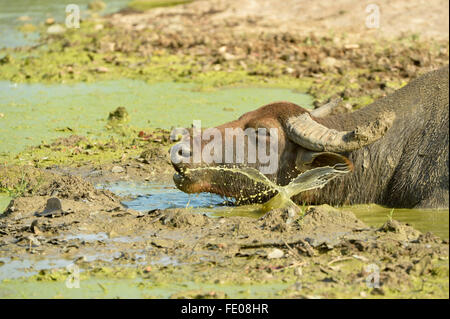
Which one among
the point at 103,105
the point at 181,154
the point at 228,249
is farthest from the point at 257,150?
the point at 103,105

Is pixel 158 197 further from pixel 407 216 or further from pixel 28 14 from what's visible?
pixel 28 14

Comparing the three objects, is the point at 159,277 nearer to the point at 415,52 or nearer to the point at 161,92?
the point at 161,92

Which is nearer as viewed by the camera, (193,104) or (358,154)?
(358,154)

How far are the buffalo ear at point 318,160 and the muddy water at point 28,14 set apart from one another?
12310 mm

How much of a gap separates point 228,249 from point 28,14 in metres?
18.0

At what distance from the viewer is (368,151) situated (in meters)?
6.62

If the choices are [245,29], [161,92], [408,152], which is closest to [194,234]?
[408,152]

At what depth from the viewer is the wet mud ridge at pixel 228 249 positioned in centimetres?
490

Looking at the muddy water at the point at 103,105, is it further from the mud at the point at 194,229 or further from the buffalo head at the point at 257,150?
the buffalo head at the point at 257,150

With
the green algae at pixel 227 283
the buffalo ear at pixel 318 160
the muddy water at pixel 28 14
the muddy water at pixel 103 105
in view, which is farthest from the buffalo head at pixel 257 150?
the muddy water at pixel 28 14

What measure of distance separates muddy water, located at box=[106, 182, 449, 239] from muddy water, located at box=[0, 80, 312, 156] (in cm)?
231

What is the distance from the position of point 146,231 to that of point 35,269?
102 cm

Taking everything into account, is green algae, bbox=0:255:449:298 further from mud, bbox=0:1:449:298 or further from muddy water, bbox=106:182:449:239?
muddy water, bbox=106:182:449:239

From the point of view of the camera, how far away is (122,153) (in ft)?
29.8
